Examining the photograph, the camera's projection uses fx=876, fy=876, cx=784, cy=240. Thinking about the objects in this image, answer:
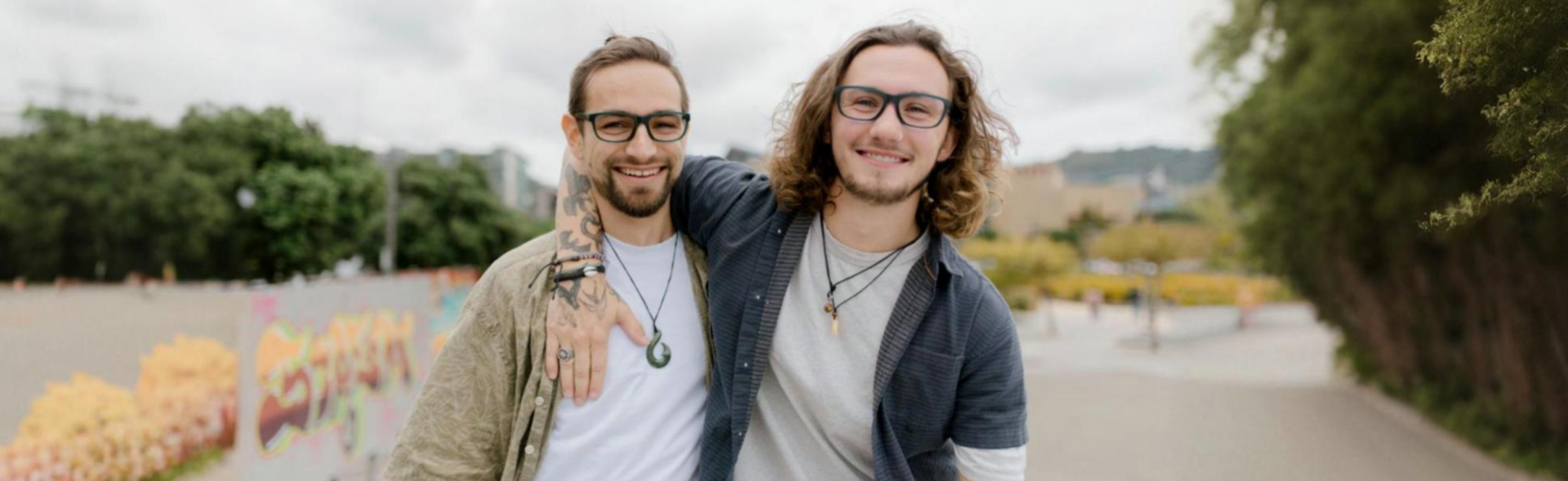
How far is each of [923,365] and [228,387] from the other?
7.14 metres

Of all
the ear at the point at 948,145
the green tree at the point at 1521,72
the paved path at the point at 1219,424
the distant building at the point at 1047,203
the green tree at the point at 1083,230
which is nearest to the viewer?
the green tree at the point at 1521,72

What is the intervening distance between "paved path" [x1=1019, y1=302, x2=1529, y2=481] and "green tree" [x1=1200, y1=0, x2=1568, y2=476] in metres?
0.63

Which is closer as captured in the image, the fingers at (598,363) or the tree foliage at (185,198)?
the fingers at (598,363)

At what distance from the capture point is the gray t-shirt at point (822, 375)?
5.82 ft

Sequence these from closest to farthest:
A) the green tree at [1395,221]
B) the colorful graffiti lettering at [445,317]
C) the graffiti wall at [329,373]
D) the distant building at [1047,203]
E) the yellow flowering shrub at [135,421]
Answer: the graffiti wall at [329,373] < the yellow flowering shrub at [135,421] < the green tree at [1395,221] < the colorful graffiti lettering at [445,317] < the distant building at [1047,203]

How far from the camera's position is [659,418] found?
1.82 metres

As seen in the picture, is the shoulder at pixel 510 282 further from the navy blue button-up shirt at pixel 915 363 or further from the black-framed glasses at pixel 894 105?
the black-framed glasses at pixel 894 105

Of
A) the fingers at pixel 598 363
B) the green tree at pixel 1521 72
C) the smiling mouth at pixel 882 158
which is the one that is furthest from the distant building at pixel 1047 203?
the green tree at pixel 1521 72

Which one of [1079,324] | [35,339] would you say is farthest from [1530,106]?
[1079,324]

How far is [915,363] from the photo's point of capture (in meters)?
1.73

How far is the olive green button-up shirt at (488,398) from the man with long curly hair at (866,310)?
7 cm

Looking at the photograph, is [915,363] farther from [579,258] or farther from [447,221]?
[447,221]

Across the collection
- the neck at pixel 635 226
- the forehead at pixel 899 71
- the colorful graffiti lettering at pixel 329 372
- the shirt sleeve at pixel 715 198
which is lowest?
the colorful graffiti lettering at pixel 329 372

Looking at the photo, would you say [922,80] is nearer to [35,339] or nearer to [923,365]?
[923,365]
